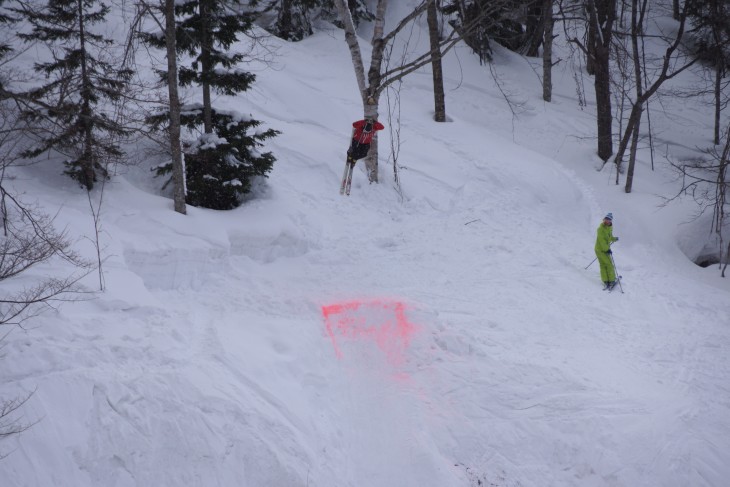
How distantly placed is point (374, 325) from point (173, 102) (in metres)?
5.37

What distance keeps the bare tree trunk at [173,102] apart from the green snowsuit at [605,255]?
901 cm

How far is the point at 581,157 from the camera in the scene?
18.8 metres

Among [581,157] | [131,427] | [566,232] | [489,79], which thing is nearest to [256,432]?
[131,427]

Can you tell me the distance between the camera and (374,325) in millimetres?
9367

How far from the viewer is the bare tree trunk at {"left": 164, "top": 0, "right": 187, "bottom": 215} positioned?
916 cm

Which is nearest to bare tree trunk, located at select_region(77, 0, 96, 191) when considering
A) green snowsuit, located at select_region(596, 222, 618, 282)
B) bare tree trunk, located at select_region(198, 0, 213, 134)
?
bare tree trunk, located at select_region(198, 0, 213, 134)

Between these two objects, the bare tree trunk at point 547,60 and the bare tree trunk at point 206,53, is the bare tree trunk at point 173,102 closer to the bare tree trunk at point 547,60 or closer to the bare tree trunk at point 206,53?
the bare tree trunk at point 206,53

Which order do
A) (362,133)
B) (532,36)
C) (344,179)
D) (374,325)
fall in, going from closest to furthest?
1. (374,325)
2. (362,133)
3. (344,179)
4. (532,36)

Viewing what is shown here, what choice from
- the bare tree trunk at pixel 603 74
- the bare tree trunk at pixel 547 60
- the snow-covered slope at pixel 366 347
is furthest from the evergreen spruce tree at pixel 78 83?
the bare tree trunk at pixel 547 60

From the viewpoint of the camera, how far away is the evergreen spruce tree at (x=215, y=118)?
1021cm

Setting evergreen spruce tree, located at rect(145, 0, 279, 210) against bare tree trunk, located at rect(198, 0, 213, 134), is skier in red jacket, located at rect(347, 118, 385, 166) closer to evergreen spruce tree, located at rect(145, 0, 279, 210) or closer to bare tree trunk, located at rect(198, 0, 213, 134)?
evergreen spruce tree, located at rect(145, 0, 279, 210)

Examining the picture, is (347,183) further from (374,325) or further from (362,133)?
(374,325)

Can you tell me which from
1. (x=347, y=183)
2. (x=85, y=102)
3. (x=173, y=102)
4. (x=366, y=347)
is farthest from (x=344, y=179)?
(x=85, y=102)

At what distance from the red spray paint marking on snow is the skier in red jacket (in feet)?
14.1
